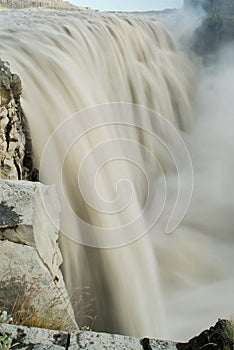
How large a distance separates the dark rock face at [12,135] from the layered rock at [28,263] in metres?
0.95

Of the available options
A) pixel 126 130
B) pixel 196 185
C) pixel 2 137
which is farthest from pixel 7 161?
pixel 196 185

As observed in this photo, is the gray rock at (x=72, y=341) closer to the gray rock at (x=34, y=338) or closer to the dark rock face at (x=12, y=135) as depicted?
the gray rock at (x=34, y=338)

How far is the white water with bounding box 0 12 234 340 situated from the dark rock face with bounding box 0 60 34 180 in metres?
0.18

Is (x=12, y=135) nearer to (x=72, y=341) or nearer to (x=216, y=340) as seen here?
(x=72, y=341)

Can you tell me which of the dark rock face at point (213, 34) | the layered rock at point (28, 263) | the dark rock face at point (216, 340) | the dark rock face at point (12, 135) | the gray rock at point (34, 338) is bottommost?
the gray rock at point (34, 338)

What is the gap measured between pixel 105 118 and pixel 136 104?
2572 mm

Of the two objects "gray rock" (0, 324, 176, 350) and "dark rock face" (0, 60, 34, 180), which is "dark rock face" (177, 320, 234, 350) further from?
"dark rock face" (0, 60, 34, 180)

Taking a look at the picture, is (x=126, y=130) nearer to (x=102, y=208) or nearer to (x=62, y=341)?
(x=102, y=208)

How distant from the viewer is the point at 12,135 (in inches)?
142

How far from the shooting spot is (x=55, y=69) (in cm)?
543

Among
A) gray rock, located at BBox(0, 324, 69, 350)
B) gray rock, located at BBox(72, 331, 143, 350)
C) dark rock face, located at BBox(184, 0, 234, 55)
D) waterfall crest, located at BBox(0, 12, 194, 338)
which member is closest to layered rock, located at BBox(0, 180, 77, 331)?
gray rock, located at BBox(0, 324, 69, 350)

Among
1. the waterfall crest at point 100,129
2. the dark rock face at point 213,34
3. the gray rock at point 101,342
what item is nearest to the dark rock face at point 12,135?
the waterfall crest at point 100,129

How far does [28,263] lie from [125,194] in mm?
3060

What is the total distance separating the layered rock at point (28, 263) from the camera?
1.98 metres
